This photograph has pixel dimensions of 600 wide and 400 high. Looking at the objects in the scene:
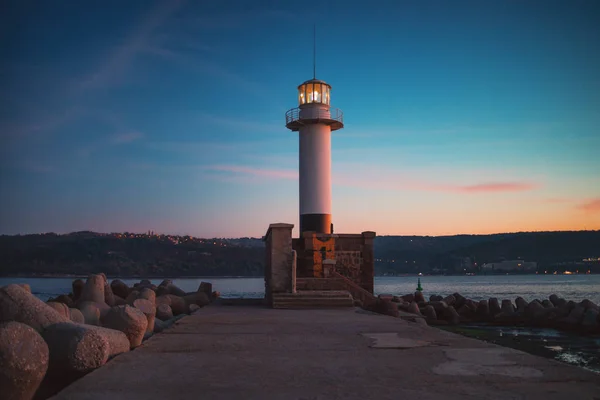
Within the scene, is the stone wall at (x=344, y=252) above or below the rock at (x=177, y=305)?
above

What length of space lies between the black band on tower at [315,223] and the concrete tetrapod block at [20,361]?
19.0 m

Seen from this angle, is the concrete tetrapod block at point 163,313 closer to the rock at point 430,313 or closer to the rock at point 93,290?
the rock at point 93,290

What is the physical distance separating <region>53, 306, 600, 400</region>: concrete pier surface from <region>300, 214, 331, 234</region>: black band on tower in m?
16.2

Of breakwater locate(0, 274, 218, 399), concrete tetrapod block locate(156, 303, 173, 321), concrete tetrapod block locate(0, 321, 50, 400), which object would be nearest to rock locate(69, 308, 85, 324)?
breakwater locate(0, 274, 218, 399)

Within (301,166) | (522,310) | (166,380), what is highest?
(301,166)

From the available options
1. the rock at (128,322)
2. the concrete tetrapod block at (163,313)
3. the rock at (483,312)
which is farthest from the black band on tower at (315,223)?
the rock at (128,322)

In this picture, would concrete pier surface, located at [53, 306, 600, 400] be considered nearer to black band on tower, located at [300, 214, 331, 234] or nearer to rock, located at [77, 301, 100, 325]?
rock, located at [77, 301, 100, 325]

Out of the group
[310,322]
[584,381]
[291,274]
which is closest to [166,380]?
[584,381]

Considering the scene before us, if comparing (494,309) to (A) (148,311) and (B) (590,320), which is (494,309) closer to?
(B) (590,320)

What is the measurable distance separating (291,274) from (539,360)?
26.4 feet

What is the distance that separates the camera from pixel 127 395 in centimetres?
334

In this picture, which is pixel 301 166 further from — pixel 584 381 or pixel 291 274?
pixel 584 381

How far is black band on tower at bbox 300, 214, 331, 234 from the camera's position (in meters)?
22.7

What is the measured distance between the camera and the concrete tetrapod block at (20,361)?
3.48 metres
